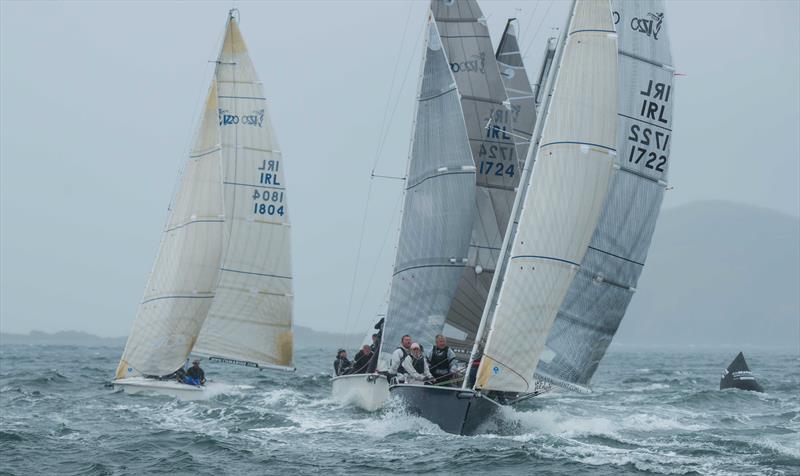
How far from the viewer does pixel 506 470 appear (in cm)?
1734

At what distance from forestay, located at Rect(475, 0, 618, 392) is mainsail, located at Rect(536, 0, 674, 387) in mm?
1246

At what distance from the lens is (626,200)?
71.7 ft

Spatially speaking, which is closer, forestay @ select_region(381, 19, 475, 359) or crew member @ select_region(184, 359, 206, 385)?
forestay @ select_region(381, 19, 475, 359)

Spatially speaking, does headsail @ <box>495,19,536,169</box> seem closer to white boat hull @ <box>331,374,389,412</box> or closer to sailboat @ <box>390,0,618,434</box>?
white boat hull @ <box>331,374,389,412</box>

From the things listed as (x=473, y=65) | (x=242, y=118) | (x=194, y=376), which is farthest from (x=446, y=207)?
(x=194, y=376)

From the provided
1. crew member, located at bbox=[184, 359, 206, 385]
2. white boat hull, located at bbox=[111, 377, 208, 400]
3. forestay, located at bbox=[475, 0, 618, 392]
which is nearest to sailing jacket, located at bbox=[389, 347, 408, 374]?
forestay, located at bbox=[475, 0, 618, 392]

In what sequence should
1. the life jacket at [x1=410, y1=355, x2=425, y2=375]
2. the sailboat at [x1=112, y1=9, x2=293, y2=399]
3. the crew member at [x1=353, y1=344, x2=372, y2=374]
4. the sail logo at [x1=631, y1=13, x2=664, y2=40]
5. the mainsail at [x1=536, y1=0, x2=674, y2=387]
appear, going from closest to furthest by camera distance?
the mainsail at [x1=536, y1=0, x2=674, y2=387] < the sail logo at [x1=631, y1=13, x2=664, y2=40] < the life jacket at [x1=410, y1=355, x2=425, y2=375] < the crew member at [x1=353, y1=344, x2=372, y2=374] < the sailboat at [x1=112, y1=9, x2=293, y2=399]

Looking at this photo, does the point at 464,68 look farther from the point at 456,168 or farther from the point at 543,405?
the point at 543,405

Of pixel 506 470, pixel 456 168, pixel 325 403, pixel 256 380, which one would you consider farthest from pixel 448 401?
pixel 256 380

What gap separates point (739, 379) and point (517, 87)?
14.1m

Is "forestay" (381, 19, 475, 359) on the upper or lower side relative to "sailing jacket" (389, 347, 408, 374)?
upper

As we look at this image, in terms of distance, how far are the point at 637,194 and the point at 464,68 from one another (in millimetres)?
8446

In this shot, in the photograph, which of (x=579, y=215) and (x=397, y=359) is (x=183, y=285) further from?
(x=579, y=215)

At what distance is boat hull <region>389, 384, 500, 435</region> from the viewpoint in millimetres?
20578
